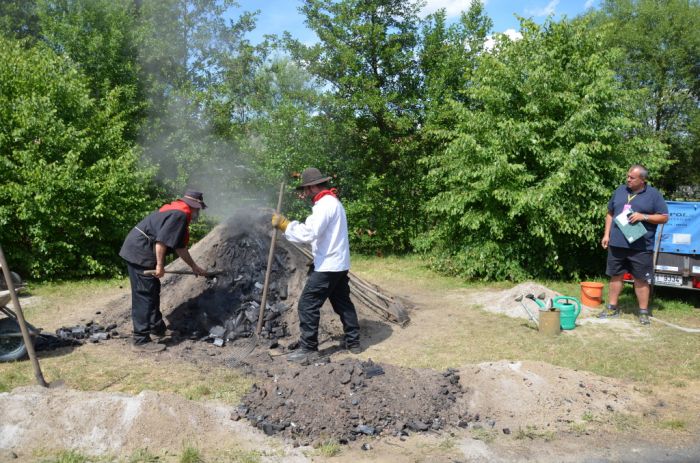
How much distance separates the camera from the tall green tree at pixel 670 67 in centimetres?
2022

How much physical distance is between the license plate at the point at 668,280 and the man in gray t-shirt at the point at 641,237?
121 cm

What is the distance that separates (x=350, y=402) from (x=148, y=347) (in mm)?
2897

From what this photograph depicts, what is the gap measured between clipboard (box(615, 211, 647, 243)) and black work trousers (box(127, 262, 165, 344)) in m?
5.73

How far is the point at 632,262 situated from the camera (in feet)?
23.0

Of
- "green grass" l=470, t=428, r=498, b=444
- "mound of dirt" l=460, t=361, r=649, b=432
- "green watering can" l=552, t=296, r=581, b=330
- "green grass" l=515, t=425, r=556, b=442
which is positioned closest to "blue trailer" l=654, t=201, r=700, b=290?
"green watering can" l=552, t=296, r=581, b=330

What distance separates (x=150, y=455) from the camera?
3662mm

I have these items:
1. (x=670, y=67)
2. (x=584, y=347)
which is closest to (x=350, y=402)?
(x=584, y=347)

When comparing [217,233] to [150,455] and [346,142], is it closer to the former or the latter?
[150,455]

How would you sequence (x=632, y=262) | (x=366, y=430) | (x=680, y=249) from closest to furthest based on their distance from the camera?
(x=366, y=430) → (x=632, y=262) → (x=680, y=249)

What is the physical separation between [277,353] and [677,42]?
2132 cm

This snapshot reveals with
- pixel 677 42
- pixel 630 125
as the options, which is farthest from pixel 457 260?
pixel 677 42

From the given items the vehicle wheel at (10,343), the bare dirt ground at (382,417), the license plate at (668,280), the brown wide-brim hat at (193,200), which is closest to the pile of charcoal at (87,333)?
the vehicle wheel at (10,343)

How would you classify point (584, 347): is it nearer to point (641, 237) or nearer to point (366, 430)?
point (641, 237)

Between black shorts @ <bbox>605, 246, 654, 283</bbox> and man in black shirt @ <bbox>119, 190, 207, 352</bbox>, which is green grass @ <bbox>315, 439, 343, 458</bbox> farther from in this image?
black shorts @ <bbox>605, 246, 654, 283</bbox>
